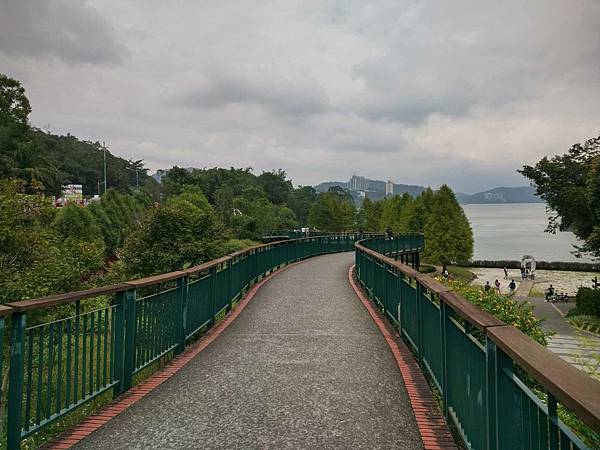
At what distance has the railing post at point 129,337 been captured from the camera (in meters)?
5.12

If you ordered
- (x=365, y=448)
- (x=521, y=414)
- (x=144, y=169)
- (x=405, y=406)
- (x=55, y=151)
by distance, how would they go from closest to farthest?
(x=521, y=414)
(x=365, y=448)
(x=405, y=406)
(x=55, y=151)
(x=144, y=169)

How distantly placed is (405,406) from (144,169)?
164328mm

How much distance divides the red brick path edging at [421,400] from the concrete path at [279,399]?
9 cm

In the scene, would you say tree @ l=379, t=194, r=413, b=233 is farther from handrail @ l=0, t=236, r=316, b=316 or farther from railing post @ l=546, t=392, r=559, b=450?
railing post @ l=546, t=392, r=559, b=450

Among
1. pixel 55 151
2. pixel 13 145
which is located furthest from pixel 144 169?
pixel 13 145

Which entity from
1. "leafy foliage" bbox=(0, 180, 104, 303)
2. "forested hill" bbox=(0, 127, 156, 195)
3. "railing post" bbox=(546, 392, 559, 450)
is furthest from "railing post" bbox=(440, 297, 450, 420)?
"forested hill" bbox=(0, 127, 156, 195)

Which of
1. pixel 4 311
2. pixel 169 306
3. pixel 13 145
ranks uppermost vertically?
pixel 13 145

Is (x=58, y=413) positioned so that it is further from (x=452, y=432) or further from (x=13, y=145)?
(x=13, y=145)

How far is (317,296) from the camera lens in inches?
475

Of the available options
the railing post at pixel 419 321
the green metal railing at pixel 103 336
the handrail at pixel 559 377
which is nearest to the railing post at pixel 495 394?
the handrail at pixel 559 377

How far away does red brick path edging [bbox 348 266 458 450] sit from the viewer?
3.89 m

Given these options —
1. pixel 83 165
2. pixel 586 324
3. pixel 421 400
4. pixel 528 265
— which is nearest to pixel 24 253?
pixel 421 400

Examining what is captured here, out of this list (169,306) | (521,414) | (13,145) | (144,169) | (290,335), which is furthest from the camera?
(144,169)

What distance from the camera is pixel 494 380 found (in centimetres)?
272
